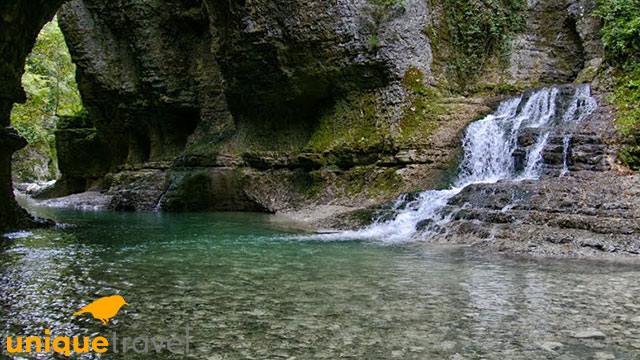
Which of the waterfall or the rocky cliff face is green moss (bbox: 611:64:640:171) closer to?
the waterfall

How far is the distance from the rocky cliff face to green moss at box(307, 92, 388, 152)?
44 mm

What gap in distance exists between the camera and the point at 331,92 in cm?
1894

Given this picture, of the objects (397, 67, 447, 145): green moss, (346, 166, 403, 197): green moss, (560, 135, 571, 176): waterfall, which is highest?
(397, 67, 447, 145): green moss

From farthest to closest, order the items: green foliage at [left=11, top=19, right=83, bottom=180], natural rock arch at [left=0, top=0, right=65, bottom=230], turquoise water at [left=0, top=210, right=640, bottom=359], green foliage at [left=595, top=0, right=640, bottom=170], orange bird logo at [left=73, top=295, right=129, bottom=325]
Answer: green foliage at [left=11, top=19, right=83, bottom=180]
green foliage at [left=595, top=0, right=640, bottom=170]
natural rock arch at [left=0, top=0, right=65, bottom=230]
orange bird logo at [left=73, top=295, right=129, bottom=325]
turquoise water at [left=0, top=210, right=640, bottom=359]

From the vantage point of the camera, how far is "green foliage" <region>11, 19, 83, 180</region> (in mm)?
30641

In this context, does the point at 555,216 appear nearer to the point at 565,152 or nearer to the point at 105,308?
the point at 565,152

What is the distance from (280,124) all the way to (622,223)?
14.2 metres

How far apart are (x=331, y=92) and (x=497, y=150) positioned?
21.9 feet

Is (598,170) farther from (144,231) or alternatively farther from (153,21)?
(153,21)

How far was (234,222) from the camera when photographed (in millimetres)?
14633

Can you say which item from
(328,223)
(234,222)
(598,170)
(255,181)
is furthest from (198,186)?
(598,170)

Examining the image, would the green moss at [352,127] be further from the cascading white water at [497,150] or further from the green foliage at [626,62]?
the green foliage at [626,62]

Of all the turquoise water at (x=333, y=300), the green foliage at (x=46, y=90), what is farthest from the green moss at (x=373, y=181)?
the green foliage at (x=46, y=90)

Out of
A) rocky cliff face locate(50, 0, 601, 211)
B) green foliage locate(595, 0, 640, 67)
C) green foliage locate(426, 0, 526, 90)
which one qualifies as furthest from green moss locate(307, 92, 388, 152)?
green foliage locate(595, 0, 640, 67)
